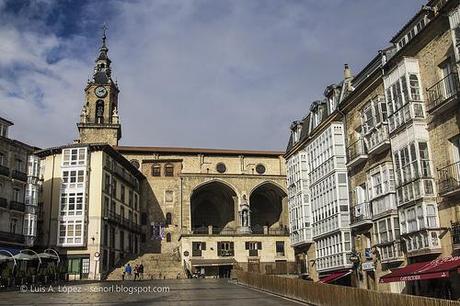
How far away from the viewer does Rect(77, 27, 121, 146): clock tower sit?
7462 cm

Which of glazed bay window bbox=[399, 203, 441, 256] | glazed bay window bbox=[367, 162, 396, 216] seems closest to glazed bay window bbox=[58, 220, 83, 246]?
glazed bay window bbox=[367, 162, 396, 216]

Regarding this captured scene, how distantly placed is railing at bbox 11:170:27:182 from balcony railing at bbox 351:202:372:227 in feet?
108

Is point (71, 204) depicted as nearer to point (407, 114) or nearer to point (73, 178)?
point (73, 178)

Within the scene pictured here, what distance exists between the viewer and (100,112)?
76438 millimetres

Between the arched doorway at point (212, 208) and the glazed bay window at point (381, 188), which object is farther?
the arched doorway at point (212, 208)

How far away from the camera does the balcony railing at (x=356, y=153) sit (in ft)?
91.4

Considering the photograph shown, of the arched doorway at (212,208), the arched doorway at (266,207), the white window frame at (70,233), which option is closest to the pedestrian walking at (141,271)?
the white window frame at (70,233)

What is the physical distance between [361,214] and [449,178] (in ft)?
28.7

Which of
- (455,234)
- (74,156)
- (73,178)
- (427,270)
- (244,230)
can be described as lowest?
(427,270)

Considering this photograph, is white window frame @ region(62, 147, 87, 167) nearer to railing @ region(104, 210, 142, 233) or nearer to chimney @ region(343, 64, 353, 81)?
railing @ region(104, 210, 142, 233)

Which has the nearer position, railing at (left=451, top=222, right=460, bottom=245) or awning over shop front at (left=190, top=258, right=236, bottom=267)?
railing at (left=451, top=222, right=460, bottom=245)

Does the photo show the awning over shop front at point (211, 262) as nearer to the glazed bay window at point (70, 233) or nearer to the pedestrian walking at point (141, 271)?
the pedestrian walking at point (141, 271)

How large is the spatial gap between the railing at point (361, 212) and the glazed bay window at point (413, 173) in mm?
4473

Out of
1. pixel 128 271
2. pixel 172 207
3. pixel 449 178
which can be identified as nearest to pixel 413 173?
pixel 449 178
